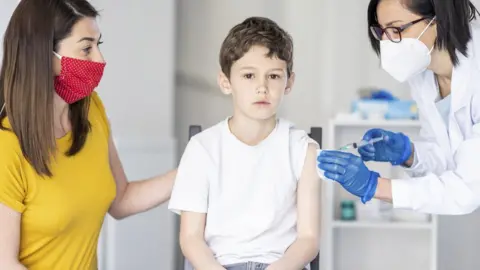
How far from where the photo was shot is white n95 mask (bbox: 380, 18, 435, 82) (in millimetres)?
1650

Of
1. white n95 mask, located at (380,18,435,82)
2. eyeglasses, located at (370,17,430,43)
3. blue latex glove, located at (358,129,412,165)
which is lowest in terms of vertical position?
blue latex glove, located at (358,129,412,165)

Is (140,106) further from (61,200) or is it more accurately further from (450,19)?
(450,19)

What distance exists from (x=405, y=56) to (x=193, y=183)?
0.61m

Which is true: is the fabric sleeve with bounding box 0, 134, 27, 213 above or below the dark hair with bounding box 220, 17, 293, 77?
below

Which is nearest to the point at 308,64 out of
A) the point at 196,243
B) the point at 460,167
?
the point at 460,167

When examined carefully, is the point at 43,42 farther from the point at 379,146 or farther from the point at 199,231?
the point at 379,146

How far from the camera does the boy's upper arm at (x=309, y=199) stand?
164 centimetres

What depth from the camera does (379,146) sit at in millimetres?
1862

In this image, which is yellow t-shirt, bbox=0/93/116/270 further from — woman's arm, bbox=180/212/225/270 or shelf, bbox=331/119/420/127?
shelf, bbox=331/119/420/127

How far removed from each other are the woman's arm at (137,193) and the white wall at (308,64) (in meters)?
1.34

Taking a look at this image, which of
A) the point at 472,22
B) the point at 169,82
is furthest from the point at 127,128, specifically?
the point at 472,22

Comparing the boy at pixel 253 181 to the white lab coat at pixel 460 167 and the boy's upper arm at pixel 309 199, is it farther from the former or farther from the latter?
the white lab coat at pixel 460 167

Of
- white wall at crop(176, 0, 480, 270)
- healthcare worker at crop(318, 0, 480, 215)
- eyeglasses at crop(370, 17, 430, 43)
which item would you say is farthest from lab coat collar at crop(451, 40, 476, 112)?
white wall at crop(176, 0, 480, 270)

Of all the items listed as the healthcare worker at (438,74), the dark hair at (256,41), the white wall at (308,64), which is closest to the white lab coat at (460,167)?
the healthcare worker at (438,74)
